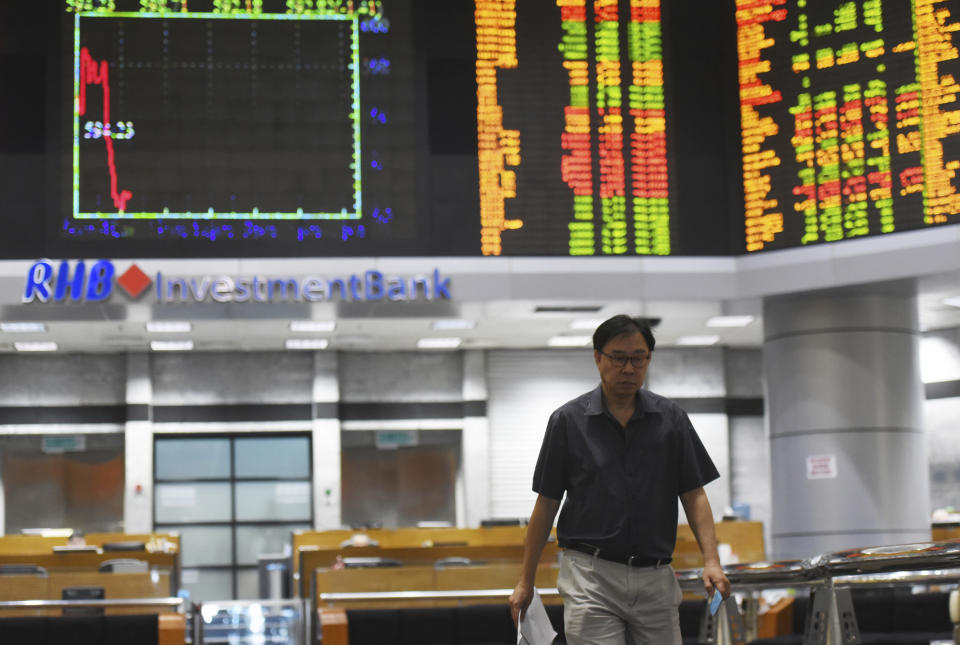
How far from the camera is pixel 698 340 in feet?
54.7

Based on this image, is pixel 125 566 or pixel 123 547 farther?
pixel 123 547

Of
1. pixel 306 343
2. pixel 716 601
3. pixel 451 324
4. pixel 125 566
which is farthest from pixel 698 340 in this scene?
pixel 716 601

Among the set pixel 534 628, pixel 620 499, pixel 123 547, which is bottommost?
pixel 123 547

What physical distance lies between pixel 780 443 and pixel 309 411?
768 centimetres

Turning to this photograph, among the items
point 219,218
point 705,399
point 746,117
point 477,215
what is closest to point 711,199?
point 746,117

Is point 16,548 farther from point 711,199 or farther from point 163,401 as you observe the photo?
point 711,199

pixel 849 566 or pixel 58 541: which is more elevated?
pixel 849 566

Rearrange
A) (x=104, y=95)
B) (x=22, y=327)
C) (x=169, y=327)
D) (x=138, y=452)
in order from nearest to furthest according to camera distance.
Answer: (x=104, y=95) < (x=22, y=327) < (x=169, y=327) < (x=138, y=452)

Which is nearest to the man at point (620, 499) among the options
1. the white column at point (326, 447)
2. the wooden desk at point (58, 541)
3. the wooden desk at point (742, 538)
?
the wooden desk at point (742, 538)

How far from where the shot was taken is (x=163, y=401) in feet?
56.8

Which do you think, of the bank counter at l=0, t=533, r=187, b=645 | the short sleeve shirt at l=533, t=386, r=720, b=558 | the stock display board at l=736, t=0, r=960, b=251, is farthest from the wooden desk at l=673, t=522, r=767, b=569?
the short sleeve shirt at l=533, t=386, r=720, b=558

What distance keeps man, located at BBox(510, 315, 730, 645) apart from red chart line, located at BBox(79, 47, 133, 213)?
754 cm

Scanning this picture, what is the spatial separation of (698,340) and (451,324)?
12.7ft

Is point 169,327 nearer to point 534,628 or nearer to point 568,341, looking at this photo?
point 568,341
